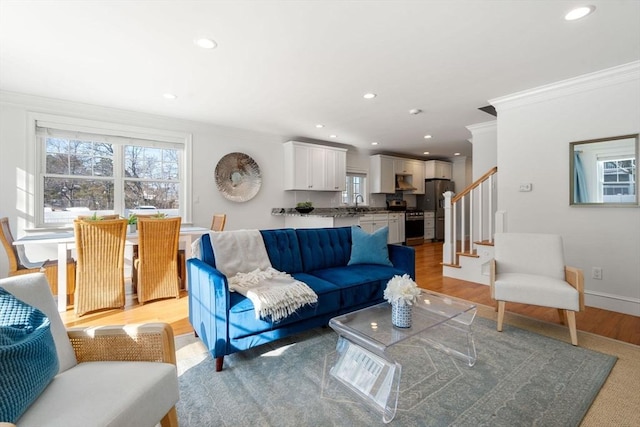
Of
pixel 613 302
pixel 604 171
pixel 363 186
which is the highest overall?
pixel 363 186

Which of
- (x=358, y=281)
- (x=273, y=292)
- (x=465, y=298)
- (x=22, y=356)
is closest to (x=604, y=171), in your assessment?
(x=465, y=298)

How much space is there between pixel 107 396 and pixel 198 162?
13.9 ft

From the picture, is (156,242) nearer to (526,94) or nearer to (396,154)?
(526,94)

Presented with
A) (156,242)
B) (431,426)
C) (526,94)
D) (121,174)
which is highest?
(526,94)

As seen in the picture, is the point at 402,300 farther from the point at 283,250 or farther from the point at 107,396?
the point at 107,396

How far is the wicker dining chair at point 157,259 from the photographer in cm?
315

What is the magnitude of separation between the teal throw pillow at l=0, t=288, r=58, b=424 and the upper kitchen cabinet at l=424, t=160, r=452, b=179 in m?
8.08

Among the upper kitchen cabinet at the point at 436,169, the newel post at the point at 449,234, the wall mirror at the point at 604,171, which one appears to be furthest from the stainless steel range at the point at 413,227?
the wall mirror at the point at 604,171

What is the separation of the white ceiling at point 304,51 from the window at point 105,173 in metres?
0.56

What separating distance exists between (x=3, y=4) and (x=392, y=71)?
9.86ft

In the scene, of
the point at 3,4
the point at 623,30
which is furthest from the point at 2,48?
the point at 623,30

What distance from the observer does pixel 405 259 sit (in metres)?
2.98

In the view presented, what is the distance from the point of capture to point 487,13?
2018mm

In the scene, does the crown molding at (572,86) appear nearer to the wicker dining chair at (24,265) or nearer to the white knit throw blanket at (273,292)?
the white knit throw blanket at (273,292)
